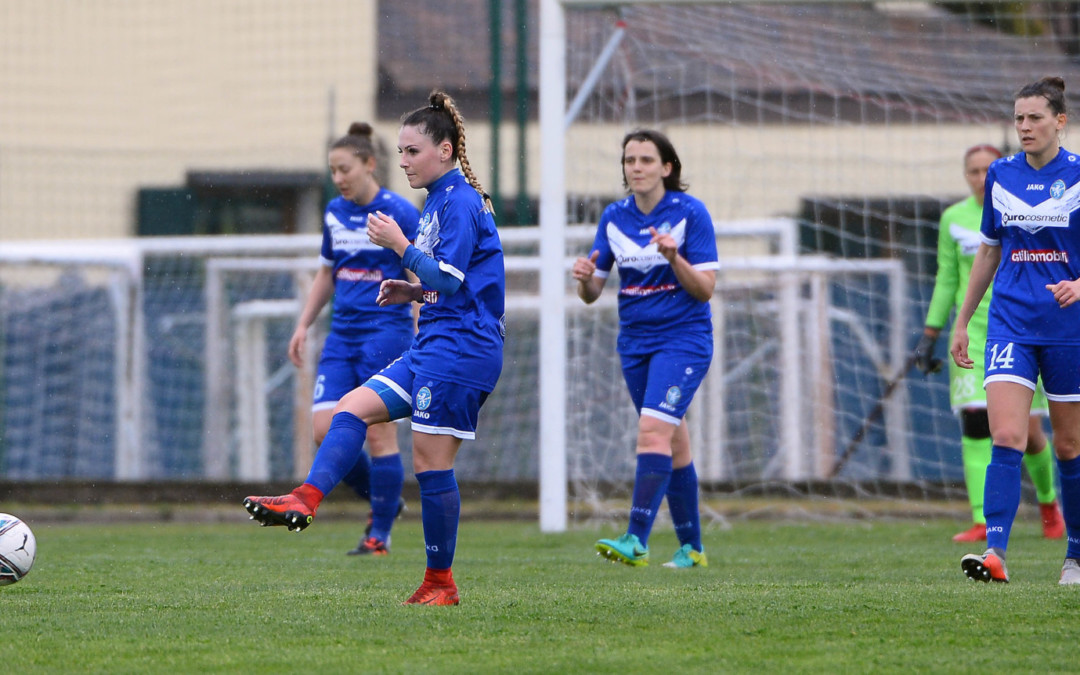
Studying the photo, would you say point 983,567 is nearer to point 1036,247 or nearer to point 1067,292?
point 1067,292

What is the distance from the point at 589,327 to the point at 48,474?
5379 mm

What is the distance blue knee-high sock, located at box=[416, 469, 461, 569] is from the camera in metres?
4.80

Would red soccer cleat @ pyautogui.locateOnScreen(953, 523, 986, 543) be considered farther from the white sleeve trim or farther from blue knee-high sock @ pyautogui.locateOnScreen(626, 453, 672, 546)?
the white sleeve trim

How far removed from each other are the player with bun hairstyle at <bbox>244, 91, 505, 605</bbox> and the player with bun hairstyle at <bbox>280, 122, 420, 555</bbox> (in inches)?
99.6

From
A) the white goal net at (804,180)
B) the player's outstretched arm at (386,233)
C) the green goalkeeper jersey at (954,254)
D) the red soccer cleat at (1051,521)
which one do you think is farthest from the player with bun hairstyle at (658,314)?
the red soccer cleat at (1051,521)

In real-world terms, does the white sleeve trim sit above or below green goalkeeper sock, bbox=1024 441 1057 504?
above

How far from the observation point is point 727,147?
10547mm

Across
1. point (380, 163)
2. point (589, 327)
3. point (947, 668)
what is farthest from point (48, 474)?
point (947, 668)

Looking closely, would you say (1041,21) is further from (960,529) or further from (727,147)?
(960,529)

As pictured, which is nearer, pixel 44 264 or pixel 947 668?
pixel 947 668

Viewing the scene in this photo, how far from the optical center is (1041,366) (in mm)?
5523

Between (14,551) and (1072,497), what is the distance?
4146 millimetres

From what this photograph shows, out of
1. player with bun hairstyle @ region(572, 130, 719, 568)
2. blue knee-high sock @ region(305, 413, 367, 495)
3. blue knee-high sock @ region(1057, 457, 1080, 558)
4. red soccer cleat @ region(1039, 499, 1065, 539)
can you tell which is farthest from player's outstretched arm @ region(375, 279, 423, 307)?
red soccer cleat @ region(1039, 499, 1065, 539)

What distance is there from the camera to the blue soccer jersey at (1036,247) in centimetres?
545
